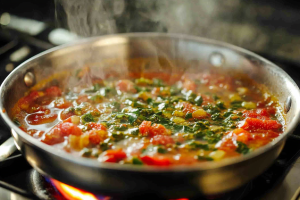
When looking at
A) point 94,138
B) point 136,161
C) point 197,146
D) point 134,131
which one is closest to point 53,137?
point 94,138

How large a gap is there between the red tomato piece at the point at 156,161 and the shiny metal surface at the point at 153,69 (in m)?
0.25

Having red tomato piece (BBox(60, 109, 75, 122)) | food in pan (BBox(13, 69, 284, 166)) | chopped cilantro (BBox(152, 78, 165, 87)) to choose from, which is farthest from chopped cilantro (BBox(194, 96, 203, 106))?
red tomato piece (BBox(60, 109, 75, 122))

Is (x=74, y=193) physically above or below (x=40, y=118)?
below

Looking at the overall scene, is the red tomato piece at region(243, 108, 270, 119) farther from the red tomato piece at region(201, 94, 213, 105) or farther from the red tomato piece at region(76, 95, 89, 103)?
the red tomato piece at region(76, 95, 89, 103)

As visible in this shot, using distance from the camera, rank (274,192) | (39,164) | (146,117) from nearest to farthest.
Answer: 1. (39,164)
2. (274,192)
3. (146,117)

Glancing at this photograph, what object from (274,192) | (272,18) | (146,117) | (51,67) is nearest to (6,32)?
(51,67)

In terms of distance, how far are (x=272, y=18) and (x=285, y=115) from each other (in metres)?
1.19

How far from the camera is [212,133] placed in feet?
6.66

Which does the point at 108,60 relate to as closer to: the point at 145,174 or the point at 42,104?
the point at 42,104

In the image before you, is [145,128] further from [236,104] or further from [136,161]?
[236,104]

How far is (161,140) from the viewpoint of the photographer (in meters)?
1.88

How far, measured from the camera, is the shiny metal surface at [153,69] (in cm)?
133

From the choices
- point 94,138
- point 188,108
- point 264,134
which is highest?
point 94,138

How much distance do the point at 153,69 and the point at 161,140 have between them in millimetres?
1267
